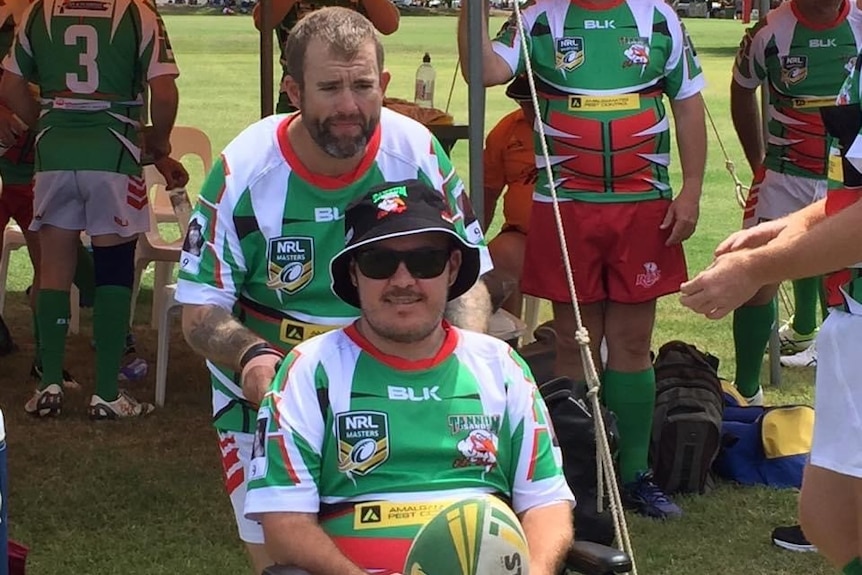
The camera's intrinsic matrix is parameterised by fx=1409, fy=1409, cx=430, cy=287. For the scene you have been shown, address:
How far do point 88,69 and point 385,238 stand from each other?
3.36 m

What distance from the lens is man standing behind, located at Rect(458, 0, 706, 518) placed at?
467 cm

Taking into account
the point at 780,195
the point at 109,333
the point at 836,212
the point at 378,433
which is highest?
the point at 836,212

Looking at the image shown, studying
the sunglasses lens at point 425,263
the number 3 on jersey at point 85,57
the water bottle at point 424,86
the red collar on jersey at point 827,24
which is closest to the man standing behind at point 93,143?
the number 3 on jersey at point 85,57

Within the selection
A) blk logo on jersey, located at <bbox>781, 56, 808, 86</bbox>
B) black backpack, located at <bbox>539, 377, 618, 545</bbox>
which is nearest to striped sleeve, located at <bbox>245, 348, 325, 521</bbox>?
black backpack, located at <bbox>539, 377, 618, 545</bbox>

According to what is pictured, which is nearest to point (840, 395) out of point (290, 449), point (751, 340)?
point (290, 449)

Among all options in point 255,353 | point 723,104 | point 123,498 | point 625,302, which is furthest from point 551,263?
point 723,104

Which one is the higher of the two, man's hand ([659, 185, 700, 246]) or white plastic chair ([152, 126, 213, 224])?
man's hand ([659, 185, 700, 246])

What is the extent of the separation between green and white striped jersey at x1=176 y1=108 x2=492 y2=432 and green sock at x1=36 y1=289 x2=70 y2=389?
2971mm

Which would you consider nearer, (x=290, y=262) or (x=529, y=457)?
(x=529, y=457)

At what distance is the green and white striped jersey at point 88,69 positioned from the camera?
575 cm

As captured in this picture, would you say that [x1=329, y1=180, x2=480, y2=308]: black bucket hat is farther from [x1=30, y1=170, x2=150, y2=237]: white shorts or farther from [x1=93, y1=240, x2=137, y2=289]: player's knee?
[x1=93, y1=240, x2=137, y2=289]: player's knee

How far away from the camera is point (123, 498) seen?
16.4ft

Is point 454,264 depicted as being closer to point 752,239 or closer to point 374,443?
point 374,443

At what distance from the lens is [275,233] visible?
310cm
